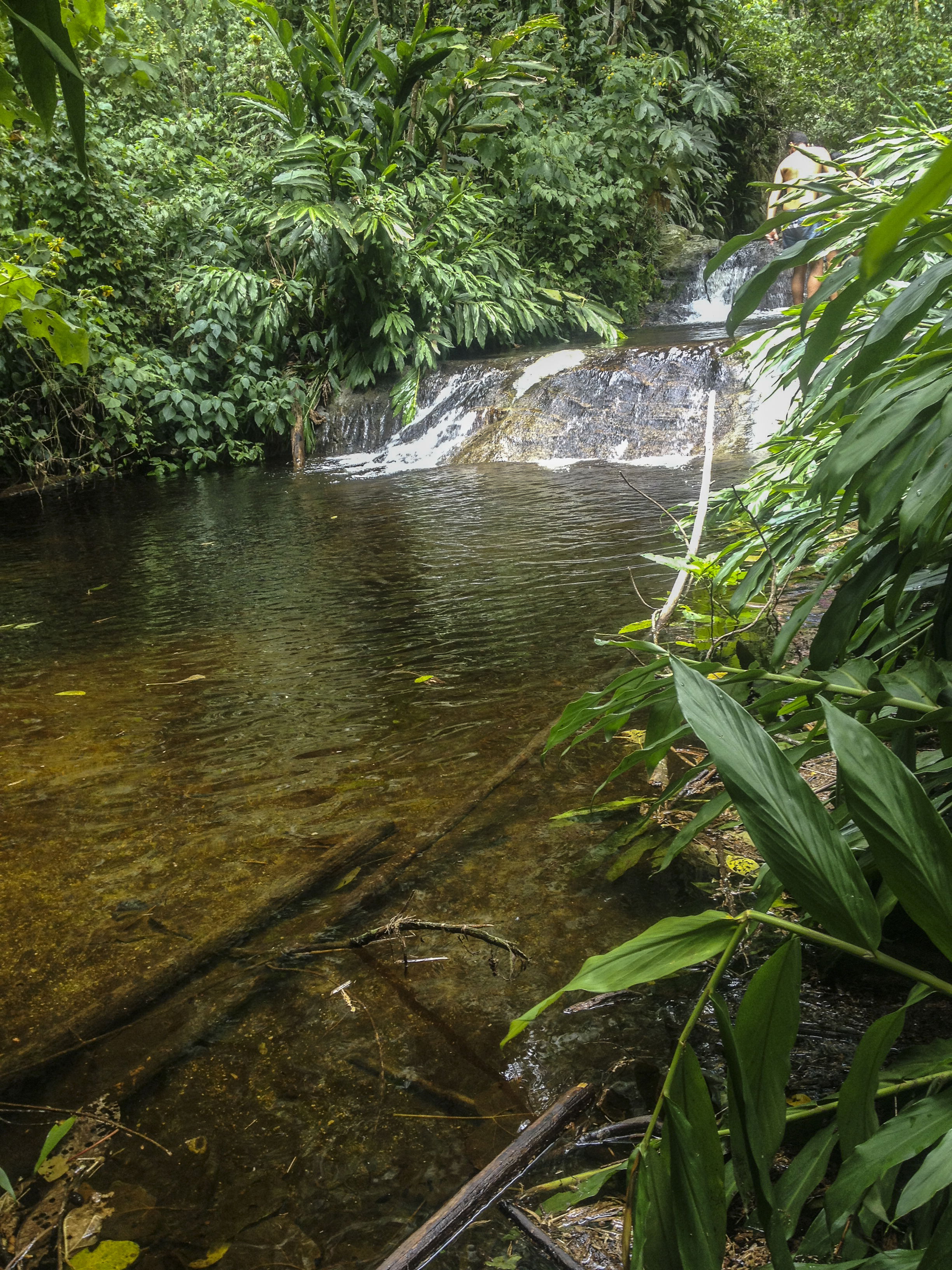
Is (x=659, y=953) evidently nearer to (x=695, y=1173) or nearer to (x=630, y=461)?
(x=695, y=1173)

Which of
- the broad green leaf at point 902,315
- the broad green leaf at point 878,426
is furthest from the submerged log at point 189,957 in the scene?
the broad green leaf at point 902,315

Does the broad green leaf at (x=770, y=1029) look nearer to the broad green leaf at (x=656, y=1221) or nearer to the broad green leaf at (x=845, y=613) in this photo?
the broad green leaf at (x=656, y=1221)

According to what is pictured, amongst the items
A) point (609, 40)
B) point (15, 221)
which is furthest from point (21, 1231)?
point (609, 40)

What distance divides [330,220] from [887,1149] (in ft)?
34.8

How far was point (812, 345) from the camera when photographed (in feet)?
3.18

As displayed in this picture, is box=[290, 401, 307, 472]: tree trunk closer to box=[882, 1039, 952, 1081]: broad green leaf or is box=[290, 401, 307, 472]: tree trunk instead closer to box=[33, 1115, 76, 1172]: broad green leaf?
box=[33, 1115, 76, 1172]: broad green leaf

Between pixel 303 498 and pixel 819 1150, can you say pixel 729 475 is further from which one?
pixel 819 1150

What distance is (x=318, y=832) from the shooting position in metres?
2.54

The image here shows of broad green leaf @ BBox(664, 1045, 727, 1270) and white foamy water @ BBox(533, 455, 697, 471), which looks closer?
broad green leaf @ BBox(664, 1045, 727, 1270)

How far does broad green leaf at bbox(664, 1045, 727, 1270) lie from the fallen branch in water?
1.18 m

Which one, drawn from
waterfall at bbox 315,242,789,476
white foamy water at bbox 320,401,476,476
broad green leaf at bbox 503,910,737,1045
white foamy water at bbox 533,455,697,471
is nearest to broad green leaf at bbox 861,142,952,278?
broad green leaf at bbox 503,910,737,1045

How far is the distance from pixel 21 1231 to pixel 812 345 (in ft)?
5.19

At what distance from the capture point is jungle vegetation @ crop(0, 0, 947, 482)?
400 inches

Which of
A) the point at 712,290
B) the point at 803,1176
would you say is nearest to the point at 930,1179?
the point at 803,1176
